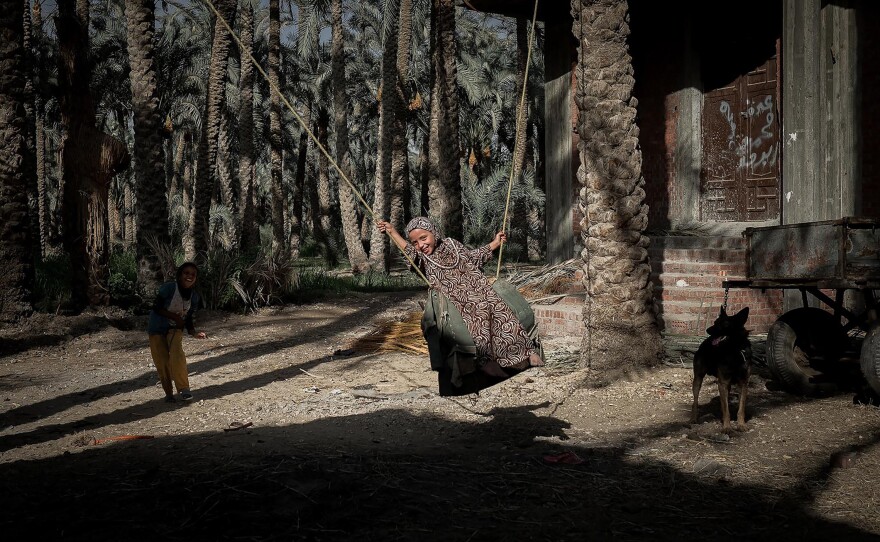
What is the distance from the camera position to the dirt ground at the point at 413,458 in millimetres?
4293

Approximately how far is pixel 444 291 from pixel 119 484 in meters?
2.69

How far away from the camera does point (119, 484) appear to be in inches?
191

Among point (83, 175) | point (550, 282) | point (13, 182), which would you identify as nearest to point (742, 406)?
point (550, 282)

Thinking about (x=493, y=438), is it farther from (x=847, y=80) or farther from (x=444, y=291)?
(x=847, y=80)

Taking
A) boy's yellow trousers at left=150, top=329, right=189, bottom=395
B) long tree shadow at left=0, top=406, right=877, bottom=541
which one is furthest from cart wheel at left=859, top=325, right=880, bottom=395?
boy's yellow trousers at left=150, top=329, right=189, bottom=395

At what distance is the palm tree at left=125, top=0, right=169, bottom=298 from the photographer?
13797mm

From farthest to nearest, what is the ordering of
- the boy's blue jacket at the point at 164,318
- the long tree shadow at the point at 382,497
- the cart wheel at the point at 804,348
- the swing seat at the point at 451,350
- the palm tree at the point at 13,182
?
the palm tree at the point at 13,182 → the boy's blue jacket at the point at 164,318 → the cart wheel at the point at 804,348 → the swing seat at the point at 451,350 → the long tree shadow at the point at 382,497

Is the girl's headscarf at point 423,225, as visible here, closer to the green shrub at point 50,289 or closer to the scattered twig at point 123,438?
the scattered twig at point 123,438

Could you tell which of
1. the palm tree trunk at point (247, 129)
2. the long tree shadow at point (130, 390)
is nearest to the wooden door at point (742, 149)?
the long tree shadow at point (130, 390)

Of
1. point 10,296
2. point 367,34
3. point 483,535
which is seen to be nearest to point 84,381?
point 10,296

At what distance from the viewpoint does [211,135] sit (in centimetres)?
1911

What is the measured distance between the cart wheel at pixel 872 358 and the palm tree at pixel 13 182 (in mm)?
10619

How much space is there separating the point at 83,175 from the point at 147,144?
1.36 m

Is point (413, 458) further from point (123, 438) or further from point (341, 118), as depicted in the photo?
point (341, 118)
